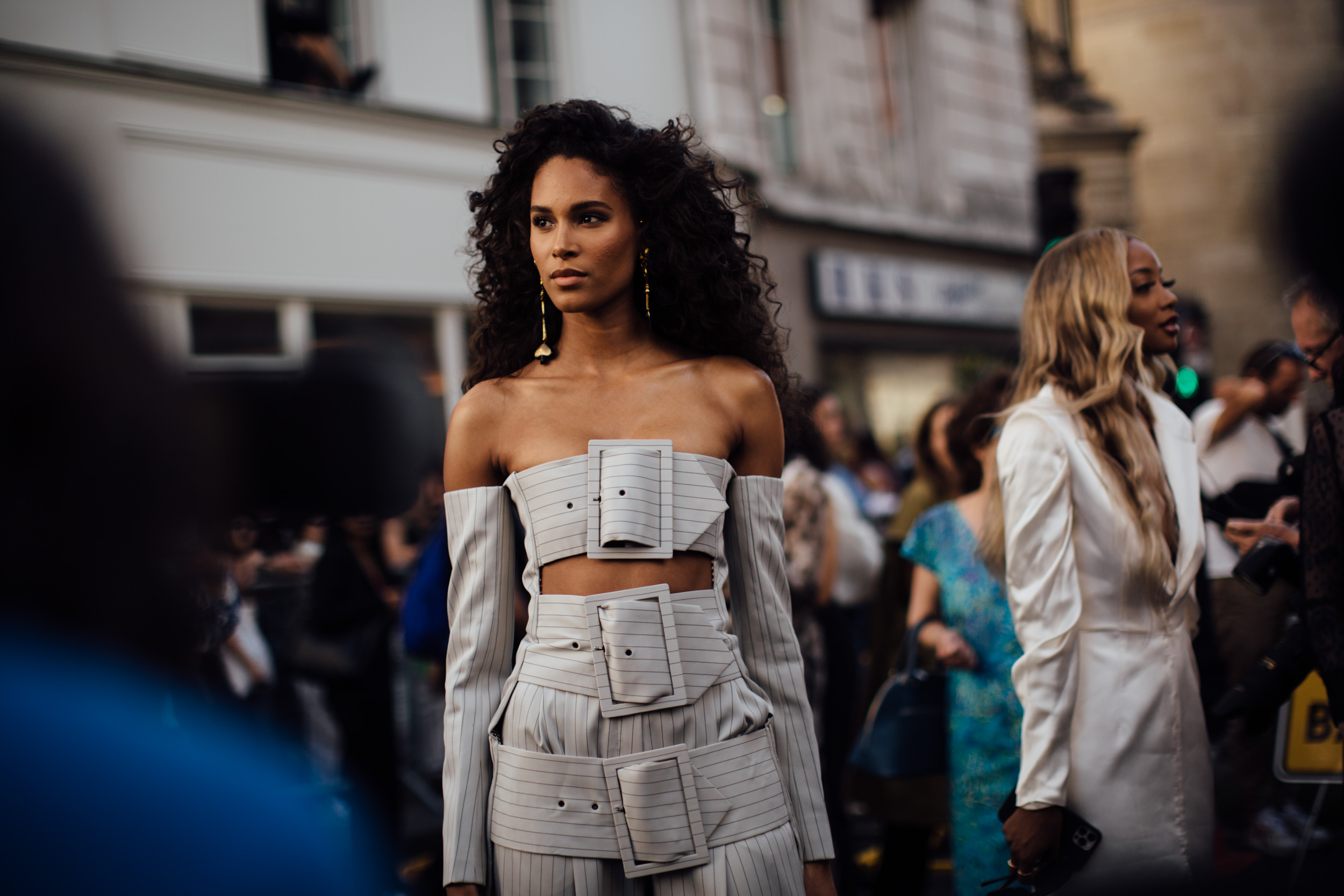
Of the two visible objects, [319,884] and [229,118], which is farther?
[229,118]

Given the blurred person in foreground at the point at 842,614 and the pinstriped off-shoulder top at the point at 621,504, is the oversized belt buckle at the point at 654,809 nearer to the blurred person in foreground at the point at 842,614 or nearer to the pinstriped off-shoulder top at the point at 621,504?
the pinstriped off-shoulder top at the point at 621,504

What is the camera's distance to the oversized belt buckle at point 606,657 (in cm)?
186

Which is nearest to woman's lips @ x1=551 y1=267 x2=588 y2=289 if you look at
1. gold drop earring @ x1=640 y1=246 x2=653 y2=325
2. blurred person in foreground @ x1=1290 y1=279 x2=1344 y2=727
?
gold drop earring @ x1=640 y1=246 x2=653 y2=325

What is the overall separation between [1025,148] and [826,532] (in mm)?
13914

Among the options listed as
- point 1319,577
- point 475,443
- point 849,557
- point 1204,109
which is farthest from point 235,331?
point 1204,109

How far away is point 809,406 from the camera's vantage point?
2.53 meters

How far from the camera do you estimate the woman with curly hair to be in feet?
6.11

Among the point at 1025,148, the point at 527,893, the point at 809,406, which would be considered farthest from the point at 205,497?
the point at 1025,148

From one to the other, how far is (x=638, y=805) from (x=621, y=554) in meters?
0.42

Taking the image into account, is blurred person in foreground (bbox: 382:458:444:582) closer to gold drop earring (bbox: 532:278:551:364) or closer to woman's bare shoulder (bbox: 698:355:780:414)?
gold drop earring (bbox: 532:278:551:364)

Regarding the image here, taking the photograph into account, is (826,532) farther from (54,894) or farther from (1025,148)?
(1025,148)

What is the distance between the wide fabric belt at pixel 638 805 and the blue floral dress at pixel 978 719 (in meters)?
1.51

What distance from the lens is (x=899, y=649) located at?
4.19m

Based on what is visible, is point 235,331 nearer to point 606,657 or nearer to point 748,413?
point 748,413
